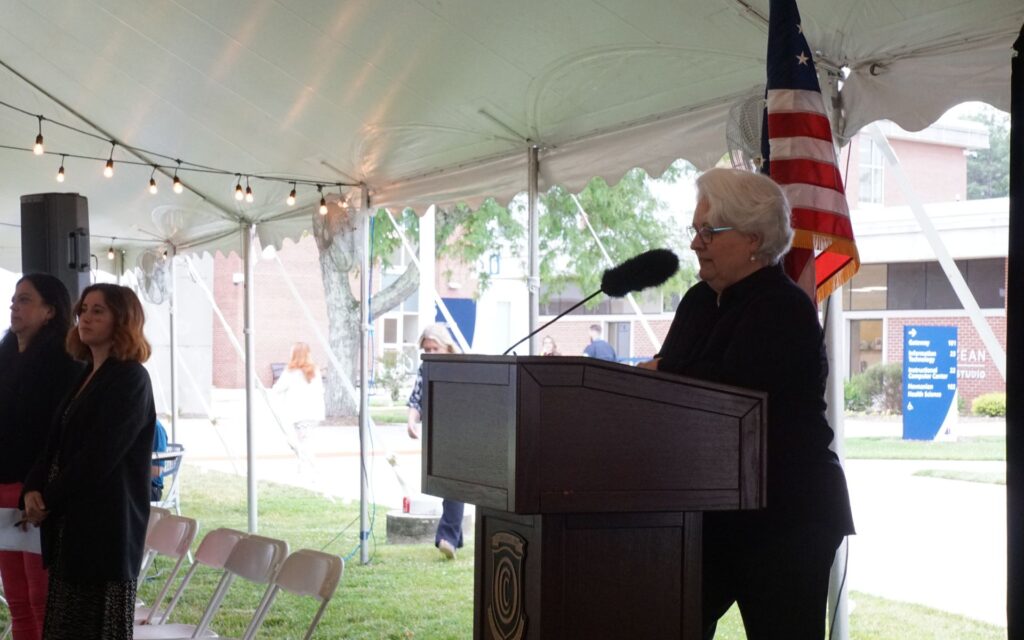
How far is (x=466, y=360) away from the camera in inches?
75.7

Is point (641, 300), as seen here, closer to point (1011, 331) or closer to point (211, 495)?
point (211, 495)

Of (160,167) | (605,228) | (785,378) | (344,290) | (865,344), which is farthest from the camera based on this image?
(865,344)

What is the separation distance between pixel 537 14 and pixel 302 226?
3804 mm

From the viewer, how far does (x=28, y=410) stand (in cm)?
424

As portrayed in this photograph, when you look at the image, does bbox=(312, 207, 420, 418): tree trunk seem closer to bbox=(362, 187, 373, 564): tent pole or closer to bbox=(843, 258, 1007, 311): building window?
bbox=(362, 187, 373, 564): tent pole

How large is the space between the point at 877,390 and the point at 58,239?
16.1 m

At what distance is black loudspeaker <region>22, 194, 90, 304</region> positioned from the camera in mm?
6781

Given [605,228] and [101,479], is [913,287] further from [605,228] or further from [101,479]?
[101,479]

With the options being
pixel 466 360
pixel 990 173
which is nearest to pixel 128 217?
pixel 466 360

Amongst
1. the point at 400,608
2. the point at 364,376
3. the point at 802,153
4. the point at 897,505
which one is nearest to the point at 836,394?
the point at 802,153

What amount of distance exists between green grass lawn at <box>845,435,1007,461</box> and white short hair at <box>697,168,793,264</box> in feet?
43.6

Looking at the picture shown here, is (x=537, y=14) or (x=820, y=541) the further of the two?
(x=537, y=14)

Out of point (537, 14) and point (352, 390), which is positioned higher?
point (537, 14)

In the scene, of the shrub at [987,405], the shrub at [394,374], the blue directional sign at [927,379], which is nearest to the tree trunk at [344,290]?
the shrub at [394,374]
